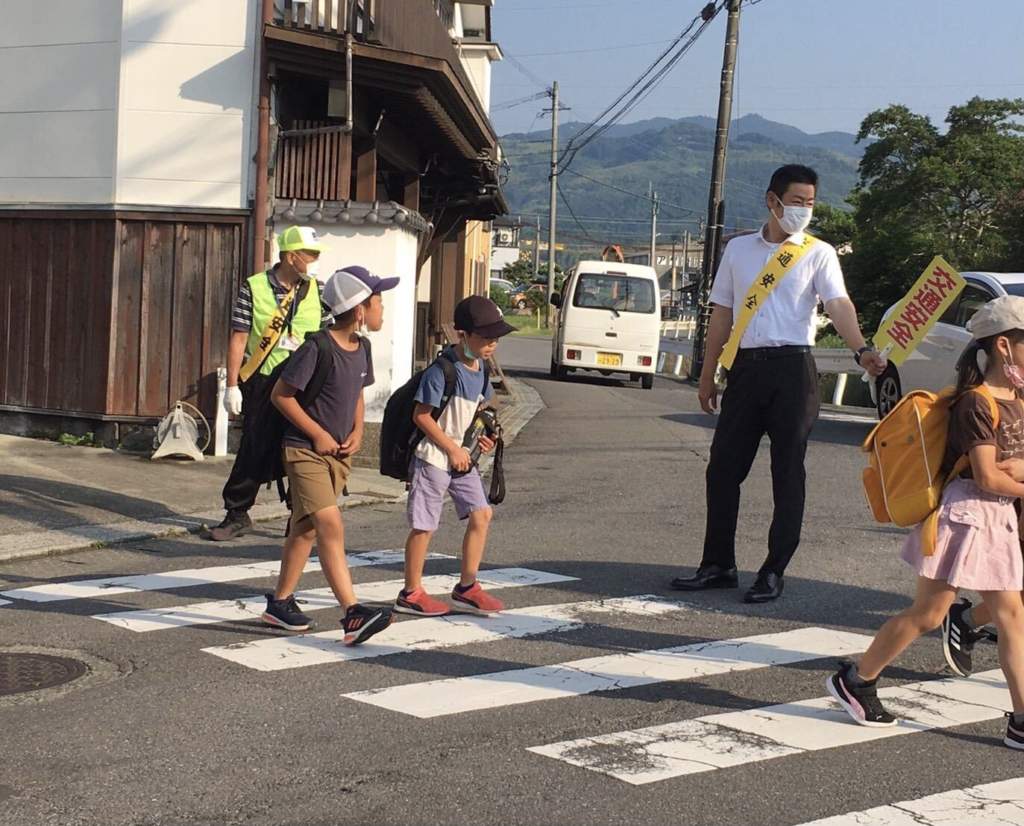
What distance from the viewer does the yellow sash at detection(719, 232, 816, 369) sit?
7168mm

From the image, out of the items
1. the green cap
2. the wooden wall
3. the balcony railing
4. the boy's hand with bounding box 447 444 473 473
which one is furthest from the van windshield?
the boy's hand with bounding box 447 444 473 473

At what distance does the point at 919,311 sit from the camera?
633 centimetres

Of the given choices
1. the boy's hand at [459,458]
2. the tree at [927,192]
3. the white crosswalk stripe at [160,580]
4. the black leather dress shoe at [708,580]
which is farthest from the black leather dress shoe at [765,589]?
the tree at [927,192]

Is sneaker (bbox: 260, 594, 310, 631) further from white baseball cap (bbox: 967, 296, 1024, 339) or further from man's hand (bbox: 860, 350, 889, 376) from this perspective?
white baseball cap (bbox: 967, 296, 1024, 339)

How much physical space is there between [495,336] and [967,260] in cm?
4221

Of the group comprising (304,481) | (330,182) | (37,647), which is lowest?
(37,647)

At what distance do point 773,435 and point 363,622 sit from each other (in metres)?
2.52

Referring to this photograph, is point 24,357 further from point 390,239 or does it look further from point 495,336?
point 495,336

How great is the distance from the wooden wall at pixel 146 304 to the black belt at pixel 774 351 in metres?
6.53

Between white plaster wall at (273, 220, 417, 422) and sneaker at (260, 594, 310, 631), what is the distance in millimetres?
6798

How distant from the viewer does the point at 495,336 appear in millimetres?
6516

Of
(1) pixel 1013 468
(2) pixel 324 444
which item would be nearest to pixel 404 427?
(2) pixel 324 444

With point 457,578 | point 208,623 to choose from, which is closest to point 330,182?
point 457,578

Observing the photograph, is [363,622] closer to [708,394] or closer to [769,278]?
[708,394]
